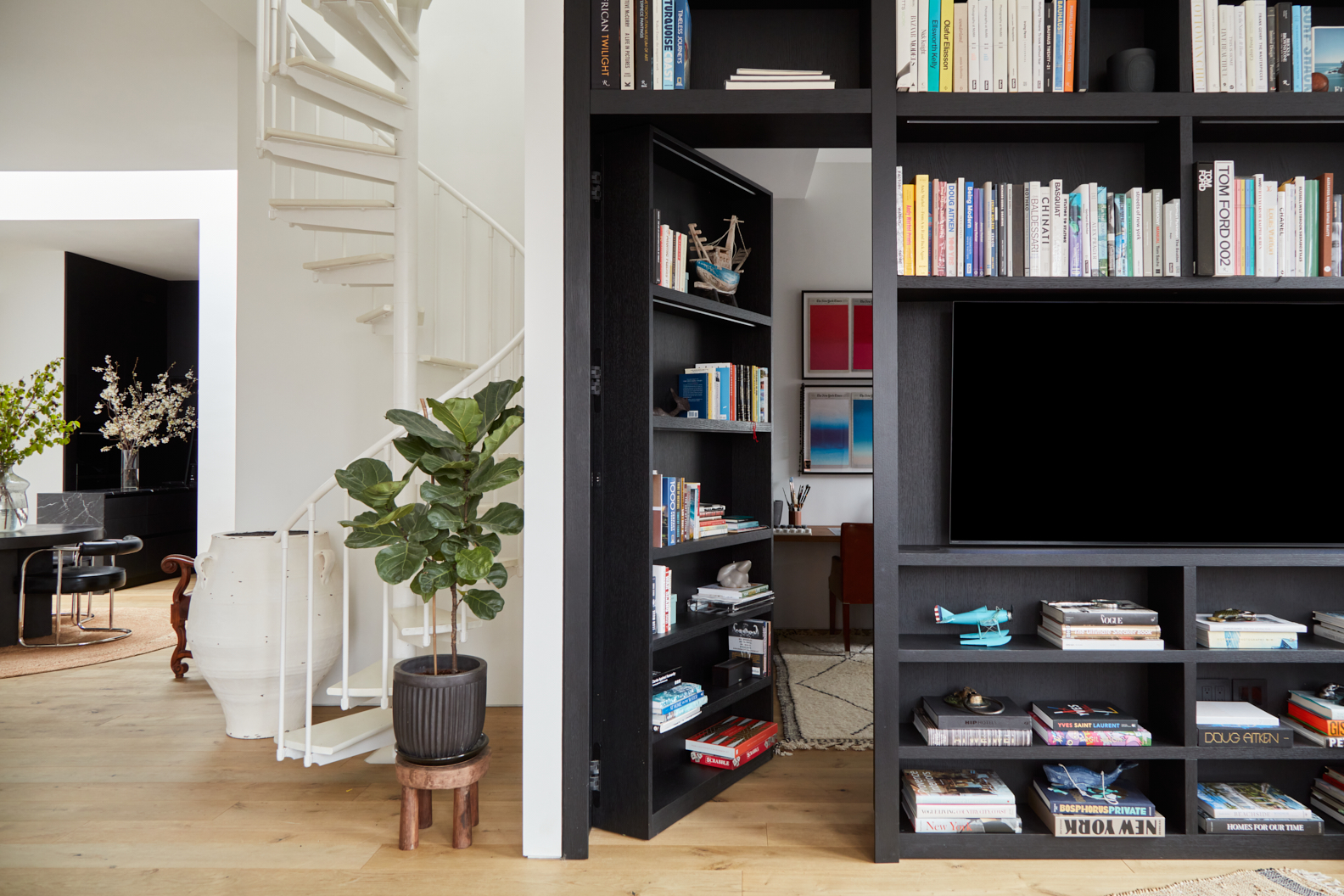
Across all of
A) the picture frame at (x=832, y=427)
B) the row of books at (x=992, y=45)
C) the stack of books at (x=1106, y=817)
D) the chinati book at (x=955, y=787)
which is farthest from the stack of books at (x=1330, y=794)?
the picture frame at (x=832, y=427)

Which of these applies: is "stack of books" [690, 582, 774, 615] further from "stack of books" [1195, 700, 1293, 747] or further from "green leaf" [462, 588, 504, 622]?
"stack of books" [1195, 700, 1293, 747]

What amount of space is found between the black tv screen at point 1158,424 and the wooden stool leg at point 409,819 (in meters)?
1.89

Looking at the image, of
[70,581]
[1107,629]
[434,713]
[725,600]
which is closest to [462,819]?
[434,713]

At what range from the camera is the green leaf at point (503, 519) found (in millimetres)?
2514

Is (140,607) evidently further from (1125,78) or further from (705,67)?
(1125,78)

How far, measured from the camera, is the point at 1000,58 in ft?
7.90

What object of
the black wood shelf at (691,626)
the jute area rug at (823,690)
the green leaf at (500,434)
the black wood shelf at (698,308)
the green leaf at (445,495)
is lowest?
the jute area rug at (823,690)

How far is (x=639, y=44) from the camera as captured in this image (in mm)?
2439

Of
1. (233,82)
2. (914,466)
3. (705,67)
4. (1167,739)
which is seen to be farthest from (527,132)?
(233,82)

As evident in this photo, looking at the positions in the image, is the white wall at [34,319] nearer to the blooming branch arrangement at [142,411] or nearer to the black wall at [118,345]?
the black wall at [118,345]

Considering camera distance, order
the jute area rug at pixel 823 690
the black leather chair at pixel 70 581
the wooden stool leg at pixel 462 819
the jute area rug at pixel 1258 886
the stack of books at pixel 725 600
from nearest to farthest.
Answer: the jute area rug at pixel 1258 886 → the wooden stool leg at pixel 462 819 → the stack of books at pixel 725 600 → the jute area rug at pixel 823 690 → the black leather chair at pixel 70 581

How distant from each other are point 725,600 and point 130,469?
679 centimetres

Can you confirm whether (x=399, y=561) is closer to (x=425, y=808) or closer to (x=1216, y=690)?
(x=425, y=808)

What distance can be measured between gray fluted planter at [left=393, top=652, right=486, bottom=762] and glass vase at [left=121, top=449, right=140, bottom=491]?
6316mm
